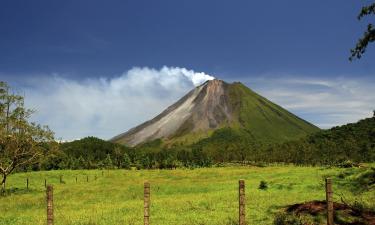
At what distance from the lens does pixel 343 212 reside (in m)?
24.2

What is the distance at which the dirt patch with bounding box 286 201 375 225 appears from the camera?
23.1 meters

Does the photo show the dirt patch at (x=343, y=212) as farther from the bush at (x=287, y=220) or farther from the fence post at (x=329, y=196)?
the fence post at (x=329, y=196)

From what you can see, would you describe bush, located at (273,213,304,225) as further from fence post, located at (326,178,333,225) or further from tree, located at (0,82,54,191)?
tree, located at (0,82,54,191)

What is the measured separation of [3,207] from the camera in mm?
43094

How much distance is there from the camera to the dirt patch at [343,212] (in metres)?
23.1

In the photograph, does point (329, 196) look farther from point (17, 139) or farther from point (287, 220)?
point (17, 139)

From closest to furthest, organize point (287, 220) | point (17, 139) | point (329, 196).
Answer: point (329, 196) → point (287, 220) → point (17, 139)

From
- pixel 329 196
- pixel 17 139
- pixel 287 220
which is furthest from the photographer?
pixel 17 139

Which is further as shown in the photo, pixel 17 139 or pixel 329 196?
pixel 17 139

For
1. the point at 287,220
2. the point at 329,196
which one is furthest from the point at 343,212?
the point at 329,196

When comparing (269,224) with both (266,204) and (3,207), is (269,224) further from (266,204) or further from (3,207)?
(3,207)

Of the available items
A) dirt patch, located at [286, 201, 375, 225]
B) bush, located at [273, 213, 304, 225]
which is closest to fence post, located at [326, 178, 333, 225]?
bush, located at [273, 213, 304, 225]

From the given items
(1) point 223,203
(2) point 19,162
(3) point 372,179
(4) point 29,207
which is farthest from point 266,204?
(2) point 19,162

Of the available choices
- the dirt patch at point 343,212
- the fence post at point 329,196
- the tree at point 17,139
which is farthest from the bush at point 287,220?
the tree at point 17,139
